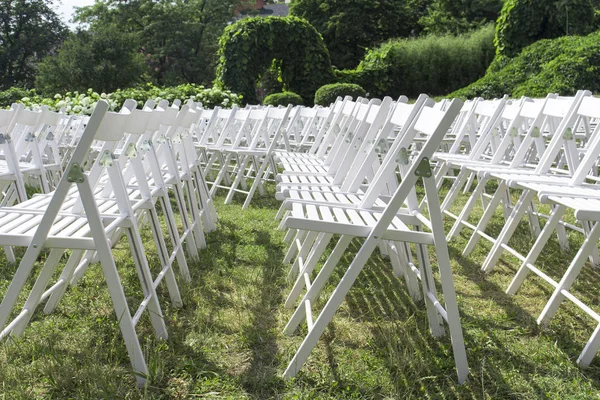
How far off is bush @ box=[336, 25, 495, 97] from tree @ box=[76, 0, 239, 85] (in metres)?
16.4

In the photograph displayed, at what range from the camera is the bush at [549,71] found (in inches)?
481

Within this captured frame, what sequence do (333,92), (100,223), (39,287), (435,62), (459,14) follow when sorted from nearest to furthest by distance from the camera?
(100,223) → (39,287) → (333,92) → (435,62) → (459,14)

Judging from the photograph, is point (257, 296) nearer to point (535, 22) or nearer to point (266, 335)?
point (266, 335)

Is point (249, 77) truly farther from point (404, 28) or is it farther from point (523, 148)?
point (404, 28)

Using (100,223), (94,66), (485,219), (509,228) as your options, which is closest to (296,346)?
(100,223)

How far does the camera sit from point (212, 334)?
Answer: 259 centimetres

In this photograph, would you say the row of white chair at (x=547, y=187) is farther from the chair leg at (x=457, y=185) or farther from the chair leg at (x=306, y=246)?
the chair leg at (x=306, y=246)

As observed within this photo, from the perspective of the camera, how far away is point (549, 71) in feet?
41.5

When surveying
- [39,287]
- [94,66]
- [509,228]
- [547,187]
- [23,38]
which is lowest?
[94,66]

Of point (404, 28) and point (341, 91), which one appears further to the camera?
point (404, 28)

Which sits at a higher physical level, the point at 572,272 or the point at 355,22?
the point at 572,272

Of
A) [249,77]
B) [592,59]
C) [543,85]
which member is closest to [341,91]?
[249,77]

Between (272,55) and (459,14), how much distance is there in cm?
1404

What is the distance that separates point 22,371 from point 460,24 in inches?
1029
